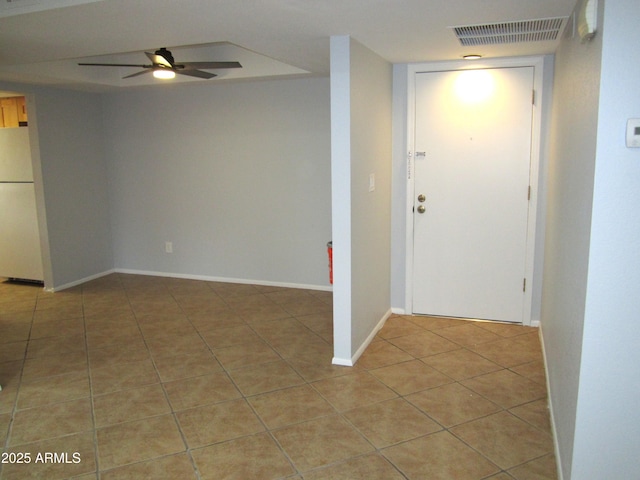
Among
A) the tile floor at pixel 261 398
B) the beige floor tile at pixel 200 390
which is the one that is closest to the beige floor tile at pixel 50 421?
the tile floor at pixel 261 398

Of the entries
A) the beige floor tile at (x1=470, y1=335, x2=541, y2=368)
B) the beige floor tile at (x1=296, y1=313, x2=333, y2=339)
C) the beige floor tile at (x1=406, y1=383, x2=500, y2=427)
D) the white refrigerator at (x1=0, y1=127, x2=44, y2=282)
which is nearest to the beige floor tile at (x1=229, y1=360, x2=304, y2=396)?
the beige floor tile at (x1=296, y1=313, x2=333, y2=339)

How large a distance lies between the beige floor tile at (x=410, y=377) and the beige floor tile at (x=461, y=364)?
67mm

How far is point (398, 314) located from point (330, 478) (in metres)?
2.29

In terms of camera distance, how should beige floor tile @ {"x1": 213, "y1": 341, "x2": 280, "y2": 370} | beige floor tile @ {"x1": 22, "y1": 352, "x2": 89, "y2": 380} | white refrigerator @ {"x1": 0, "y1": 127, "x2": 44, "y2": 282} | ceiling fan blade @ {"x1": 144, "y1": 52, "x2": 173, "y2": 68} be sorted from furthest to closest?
white refrigerator @ {"x1": 0, "y1": 127, "x2": 44, "y2": 282}, ceiling fan blade @ {"x1": 144, "y1": 52, "x2": 173, "y2": 68}, beige floor tile @ {"x1": 213, "y1": 341, "x2": 280, "y2": 370}, beige floor tile @ {"x1": 22, "y1": 352, "x2": 89, "y2": 380}

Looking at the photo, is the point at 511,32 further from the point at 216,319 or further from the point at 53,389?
the point at 53,389

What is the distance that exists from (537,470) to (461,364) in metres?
1.15

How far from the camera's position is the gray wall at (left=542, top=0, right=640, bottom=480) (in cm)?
165

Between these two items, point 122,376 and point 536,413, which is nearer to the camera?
point 536,413

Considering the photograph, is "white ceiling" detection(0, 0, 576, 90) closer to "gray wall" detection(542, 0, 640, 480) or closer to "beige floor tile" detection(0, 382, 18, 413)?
"gray wall" detection(542, 0, 640, 480)

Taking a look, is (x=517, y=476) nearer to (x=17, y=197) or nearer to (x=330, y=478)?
(x=330, y=478)

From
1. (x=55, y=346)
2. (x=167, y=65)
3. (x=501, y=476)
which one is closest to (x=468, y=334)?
(x=501, y=476)

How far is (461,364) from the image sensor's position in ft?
11.3

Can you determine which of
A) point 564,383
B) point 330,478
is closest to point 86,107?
point 330,478

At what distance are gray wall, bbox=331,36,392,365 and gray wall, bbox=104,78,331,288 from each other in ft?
4.15
